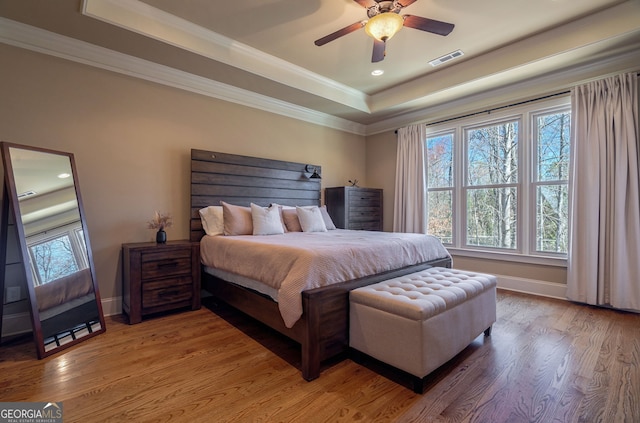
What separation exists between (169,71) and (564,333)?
4699mm

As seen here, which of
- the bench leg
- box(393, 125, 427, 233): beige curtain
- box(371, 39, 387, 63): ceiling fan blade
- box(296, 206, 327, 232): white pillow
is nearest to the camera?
the bench leg

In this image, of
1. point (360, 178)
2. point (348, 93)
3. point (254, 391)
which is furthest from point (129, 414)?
point (360, 178)

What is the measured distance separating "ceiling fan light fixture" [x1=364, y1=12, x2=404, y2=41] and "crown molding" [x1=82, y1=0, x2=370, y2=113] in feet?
5.19

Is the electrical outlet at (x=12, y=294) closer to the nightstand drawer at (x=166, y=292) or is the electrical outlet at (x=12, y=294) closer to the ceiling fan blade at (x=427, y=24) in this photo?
the nightstand drawer at (x=166, y=292)

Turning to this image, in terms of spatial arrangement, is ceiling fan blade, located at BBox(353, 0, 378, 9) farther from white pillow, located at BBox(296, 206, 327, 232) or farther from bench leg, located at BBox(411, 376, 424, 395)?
bench leg, located at BBox(411, 376, 424, 395)

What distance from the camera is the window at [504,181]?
3.65 metres

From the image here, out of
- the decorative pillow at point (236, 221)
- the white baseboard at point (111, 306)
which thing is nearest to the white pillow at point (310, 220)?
the decorative pillow at point (236, 221)

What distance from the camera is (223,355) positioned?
7.16 ft

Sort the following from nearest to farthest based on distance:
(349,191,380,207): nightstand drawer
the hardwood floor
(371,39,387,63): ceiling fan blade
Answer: the hardwood floor < (371,39,387,63): ceiling fan blade < (349,191,380,207): nightstand drawer

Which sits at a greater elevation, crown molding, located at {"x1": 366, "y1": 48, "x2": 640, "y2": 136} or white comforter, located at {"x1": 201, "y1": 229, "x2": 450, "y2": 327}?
crown molding, located at {"x1": 366, "y1": 48, "x2": 640, "y2": 136}

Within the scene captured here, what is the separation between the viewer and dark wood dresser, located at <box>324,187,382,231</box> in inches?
186

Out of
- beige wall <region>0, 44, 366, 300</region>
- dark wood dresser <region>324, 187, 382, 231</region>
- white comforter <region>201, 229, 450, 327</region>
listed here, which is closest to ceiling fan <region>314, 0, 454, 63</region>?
white comforter <region>201, 229, 450, 327</region>

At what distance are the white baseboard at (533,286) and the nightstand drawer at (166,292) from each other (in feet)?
13.0

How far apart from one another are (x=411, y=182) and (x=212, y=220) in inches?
124
